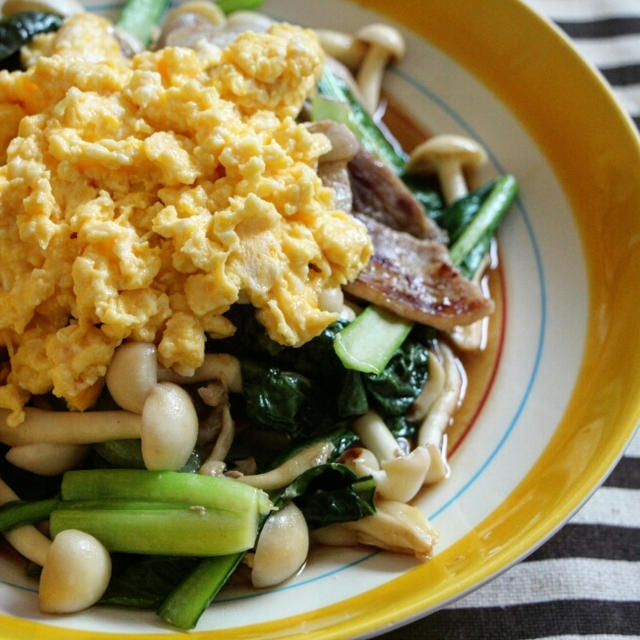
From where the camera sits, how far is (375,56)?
413cm

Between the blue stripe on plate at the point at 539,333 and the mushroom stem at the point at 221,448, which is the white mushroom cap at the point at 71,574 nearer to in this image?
the blue stripe on plate at the point at 539,333

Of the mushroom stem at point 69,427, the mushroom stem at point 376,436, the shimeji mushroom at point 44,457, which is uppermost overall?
the mushroom stem at point 376,436

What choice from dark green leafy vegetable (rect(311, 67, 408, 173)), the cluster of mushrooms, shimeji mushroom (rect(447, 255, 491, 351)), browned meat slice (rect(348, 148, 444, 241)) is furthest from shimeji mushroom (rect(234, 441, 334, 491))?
dark green leafy vegetable (rect(311, 67, 408, 173))

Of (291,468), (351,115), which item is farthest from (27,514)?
(351,115)

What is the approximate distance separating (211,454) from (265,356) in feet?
1.36

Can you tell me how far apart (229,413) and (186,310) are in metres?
0.47

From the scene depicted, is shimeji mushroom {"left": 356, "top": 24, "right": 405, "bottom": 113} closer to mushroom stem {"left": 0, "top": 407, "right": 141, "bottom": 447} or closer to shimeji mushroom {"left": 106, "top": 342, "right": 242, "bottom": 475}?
shimeji mushroom {"left": 106, "top": 342, "right": 242, "bottom": 475}

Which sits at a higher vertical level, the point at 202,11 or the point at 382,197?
the point at 202,11

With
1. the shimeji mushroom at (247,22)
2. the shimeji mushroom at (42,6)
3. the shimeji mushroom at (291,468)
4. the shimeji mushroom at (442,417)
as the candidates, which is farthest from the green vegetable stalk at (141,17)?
the shimeji mushroom at (291,468)

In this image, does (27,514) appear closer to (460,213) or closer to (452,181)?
(460,213)

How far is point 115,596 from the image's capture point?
2.61 m

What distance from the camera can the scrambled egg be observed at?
259 cm

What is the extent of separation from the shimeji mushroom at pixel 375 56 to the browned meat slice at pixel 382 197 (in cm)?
73

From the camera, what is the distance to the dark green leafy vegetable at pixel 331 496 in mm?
2756
